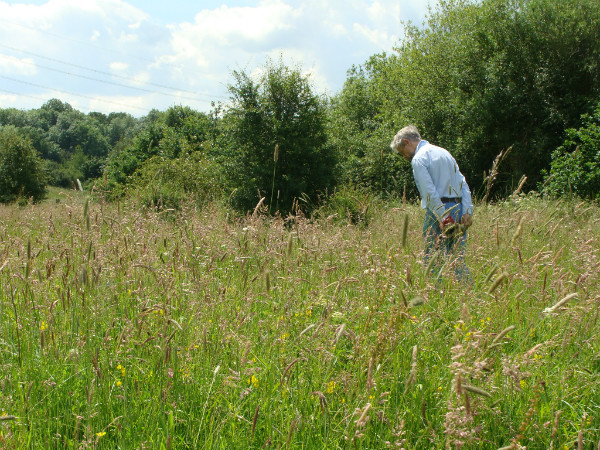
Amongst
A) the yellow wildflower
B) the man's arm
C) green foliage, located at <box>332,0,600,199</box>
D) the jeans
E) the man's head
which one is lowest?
the yellow wildflower

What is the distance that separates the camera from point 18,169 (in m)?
36.8

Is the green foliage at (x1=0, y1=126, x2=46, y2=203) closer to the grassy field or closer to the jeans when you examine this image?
the grassy field

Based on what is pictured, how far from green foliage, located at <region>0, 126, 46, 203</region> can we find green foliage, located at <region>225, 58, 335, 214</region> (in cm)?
2827

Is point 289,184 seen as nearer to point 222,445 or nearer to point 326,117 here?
point 326,117

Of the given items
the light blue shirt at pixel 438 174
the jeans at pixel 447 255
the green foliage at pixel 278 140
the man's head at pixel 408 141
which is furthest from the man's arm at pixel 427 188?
the green foliage at pixel 278 140

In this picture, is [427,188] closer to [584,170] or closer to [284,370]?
[284,370]

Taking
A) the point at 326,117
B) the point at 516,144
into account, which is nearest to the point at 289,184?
the point at 326,117

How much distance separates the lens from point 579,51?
701 inches

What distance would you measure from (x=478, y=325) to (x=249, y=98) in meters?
12.6

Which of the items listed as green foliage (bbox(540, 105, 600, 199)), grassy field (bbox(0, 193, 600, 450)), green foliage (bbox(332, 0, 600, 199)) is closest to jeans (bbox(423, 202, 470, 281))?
grassy field (bbox(0, 193, 600, 450))

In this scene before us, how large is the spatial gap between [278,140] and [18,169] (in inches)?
1243

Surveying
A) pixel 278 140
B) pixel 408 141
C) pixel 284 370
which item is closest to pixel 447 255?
pixel 284 370

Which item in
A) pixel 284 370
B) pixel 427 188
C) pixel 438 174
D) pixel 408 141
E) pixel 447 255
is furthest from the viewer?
pixel 408 141

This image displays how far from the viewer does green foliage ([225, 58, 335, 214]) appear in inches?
536
